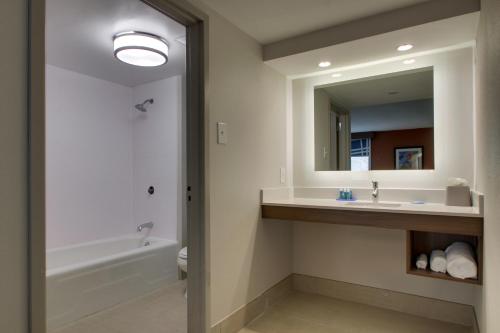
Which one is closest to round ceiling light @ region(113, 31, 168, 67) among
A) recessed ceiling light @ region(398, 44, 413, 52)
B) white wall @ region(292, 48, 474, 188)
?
white wall @ region(292, 48, 474, 188)

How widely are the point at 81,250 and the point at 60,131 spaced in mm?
1260

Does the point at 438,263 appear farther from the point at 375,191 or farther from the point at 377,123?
the point at 377,123

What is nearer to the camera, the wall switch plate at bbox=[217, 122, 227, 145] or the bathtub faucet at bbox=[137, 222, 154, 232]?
the wall switch plate at bbox=[217, 122, 227, 145]

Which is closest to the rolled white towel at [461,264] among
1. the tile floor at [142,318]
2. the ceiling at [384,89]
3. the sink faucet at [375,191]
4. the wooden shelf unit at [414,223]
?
the wooden shelf unit at [414,223]

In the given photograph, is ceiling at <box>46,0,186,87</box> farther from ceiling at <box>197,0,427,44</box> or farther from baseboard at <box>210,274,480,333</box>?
baseboard at <box>210,274,480,333</box>

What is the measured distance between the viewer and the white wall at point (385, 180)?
2.11 metres

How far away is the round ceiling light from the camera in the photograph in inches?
90.8

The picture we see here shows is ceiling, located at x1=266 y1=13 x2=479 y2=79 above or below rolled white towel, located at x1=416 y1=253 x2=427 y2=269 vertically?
above

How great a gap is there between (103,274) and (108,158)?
1466 millimetres

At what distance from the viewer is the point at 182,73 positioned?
3326mm

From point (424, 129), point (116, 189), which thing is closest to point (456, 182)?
point (424, 129)

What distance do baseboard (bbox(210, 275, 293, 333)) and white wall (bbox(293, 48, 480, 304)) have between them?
24cm

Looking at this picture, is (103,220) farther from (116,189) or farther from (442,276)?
(442,276)

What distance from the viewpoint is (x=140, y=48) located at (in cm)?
237
